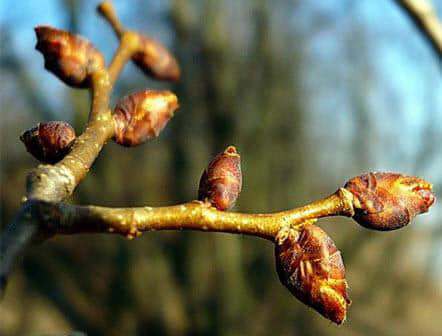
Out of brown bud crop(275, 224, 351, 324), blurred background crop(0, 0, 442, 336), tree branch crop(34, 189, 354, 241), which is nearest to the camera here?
tree branch crop(34, 189, 354, 241)

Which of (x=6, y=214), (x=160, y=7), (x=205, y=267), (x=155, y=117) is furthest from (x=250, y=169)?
(x=155, y=117)

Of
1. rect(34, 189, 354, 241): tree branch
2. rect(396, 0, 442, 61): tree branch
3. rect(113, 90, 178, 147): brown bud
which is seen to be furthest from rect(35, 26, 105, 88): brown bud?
rect(396, 0, 442, 61): tree branch

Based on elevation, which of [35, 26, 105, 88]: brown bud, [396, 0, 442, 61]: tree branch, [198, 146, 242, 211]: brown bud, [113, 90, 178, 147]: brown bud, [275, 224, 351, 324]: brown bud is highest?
[396, 0, 442, 61]: tree branch

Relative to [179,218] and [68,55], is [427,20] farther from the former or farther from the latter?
[179,218]

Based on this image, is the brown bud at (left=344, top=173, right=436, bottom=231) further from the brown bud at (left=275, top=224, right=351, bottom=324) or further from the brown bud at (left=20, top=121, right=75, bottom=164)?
the brown bud at (left=20, top=121, right=75, bottom=164)

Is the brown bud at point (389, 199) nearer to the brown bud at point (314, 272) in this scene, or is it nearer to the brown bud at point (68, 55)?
the brown bud at point (314, 272)
